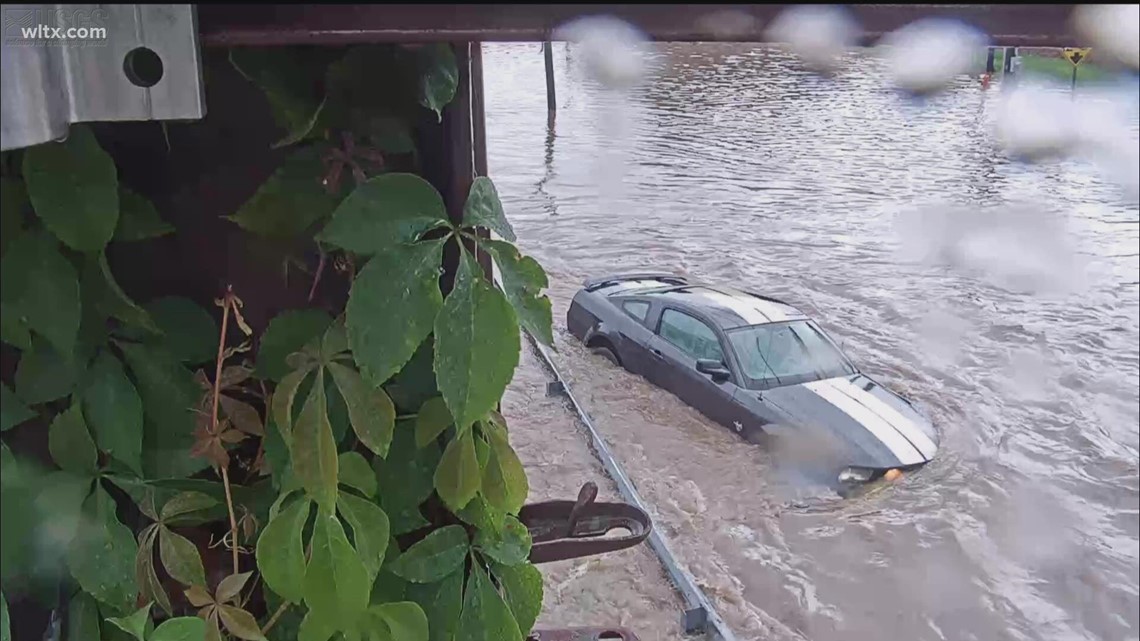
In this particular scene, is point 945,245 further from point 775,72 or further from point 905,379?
point 775,72

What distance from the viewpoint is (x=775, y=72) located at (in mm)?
1562

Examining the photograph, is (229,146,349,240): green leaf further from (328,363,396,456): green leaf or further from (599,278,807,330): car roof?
(599,278,807,330): car roof

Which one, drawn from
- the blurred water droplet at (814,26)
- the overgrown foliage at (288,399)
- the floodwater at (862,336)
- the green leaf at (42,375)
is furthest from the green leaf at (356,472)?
the floodwater at (862,336)

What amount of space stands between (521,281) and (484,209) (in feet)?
0.10

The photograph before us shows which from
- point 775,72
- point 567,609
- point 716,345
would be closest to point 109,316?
point 567,609

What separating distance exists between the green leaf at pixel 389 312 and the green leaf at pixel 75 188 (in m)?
0.09

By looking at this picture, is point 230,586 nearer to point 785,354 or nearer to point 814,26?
point 814,26

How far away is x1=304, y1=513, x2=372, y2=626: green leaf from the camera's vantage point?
1.11ft

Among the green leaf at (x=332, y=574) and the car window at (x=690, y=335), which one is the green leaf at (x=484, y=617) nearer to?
the green leaf at (x=332, y=574)

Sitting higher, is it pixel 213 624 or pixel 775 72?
pixel 775 72

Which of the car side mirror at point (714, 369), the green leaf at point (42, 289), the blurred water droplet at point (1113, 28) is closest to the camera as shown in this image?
the blurred water droplet at point (1113, 28)

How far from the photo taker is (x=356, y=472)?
36 cm

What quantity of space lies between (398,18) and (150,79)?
7cm

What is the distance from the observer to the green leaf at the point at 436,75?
0.34 metres
